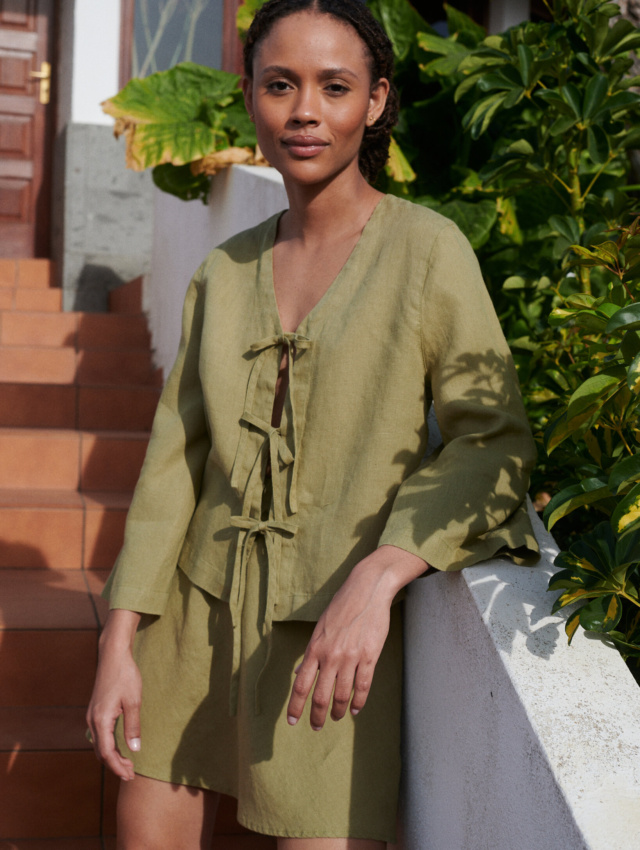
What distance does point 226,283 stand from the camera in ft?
5.40

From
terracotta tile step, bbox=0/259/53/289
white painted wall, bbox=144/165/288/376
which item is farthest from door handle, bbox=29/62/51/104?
white painted wall, bbox=144/165/288/376

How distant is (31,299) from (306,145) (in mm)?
4423

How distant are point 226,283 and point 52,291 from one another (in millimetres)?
4270

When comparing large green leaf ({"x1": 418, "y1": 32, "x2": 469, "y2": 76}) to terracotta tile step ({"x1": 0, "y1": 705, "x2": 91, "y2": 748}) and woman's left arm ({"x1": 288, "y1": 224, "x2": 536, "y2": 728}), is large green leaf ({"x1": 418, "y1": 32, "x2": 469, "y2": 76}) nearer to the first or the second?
woman's left arm ({"x1": 288, "y1": 224, "x2": 536, "y2": 728})

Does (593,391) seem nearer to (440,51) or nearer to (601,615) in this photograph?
(601,615)

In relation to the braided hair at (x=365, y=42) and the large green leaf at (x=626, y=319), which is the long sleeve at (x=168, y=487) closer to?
the braided hair at (x=365, y=42)

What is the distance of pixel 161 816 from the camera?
155 cm

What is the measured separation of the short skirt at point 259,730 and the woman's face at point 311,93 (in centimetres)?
63

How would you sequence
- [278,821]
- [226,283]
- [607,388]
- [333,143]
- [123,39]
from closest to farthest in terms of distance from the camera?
[607,388], [278,821], [333,143], [226,283], [123,39]

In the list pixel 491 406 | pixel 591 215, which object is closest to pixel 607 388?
pixel 491 406

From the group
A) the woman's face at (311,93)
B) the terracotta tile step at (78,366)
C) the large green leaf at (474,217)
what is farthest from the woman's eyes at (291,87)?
the terracotta tile step at (78,366)

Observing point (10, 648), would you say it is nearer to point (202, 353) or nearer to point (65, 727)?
point (65, 727)

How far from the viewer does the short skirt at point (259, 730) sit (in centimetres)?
138

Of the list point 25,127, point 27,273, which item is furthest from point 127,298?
point 25,127
